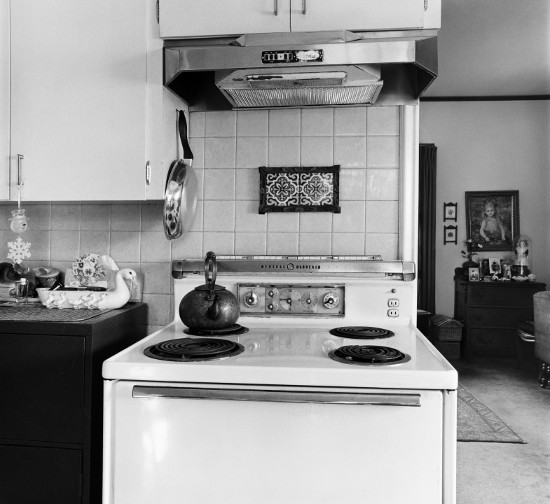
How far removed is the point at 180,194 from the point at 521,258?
465cm

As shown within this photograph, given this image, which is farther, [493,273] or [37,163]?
[493,273]

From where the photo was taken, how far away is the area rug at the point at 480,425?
3.28 m

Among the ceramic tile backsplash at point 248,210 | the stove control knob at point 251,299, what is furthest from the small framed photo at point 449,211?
the stove control knob at point 251,299

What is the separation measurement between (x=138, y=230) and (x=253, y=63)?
30.7 inches

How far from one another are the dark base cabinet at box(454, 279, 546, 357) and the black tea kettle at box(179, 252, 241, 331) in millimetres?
4270

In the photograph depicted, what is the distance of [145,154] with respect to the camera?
1682mm

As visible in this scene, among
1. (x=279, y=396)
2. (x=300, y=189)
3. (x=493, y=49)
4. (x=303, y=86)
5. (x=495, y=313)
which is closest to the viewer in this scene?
(x=279, y=396)

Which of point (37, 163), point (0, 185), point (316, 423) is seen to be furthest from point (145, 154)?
point (316, 423)

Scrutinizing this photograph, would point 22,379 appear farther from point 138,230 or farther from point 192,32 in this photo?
point 192,32

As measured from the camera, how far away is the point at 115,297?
71.6 inches

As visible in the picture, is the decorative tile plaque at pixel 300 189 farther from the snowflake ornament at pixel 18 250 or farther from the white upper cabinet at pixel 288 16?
the snowflake ornament at pixel 18 250

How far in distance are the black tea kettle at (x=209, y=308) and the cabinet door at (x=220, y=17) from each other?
70 cm

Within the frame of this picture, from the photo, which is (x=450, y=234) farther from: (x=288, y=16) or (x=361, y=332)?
(x=288, y=16)

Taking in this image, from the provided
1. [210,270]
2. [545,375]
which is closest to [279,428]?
[210,270]
